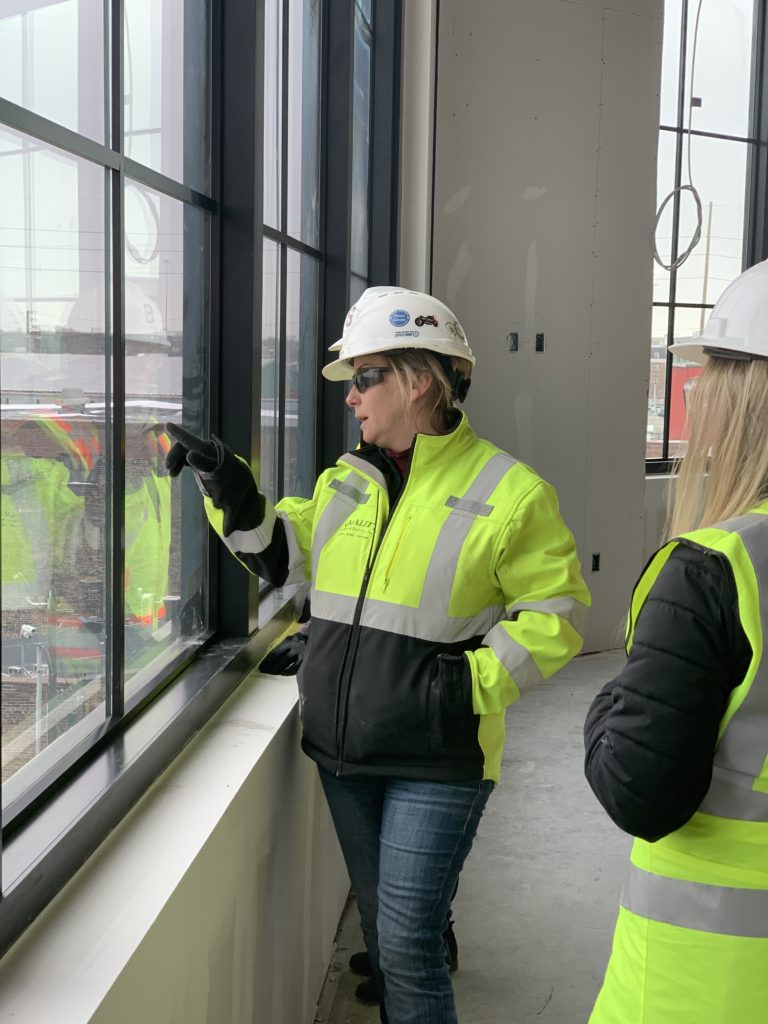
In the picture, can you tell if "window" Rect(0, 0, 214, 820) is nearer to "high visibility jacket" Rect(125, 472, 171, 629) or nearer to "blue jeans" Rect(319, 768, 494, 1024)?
"high visibility jacket" Rect(125, 472, 171, 629)

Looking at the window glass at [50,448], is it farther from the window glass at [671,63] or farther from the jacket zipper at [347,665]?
the window glass at [671,63]

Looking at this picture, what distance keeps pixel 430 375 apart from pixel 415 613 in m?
0.45

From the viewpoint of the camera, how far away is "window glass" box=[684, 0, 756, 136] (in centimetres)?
702

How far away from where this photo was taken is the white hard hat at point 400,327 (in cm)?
192

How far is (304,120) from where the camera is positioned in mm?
3168

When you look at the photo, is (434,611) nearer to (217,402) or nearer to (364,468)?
(364,468)

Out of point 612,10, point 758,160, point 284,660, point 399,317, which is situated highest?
point 612,10

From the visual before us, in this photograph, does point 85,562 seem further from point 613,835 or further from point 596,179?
point 596,179

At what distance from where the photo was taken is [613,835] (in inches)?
142

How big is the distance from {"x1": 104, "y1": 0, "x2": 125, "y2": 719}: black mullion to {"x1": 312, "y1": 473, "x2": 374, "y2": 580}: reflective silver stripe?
42cm

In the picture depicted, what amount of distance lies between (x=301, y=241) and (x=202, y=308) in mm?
1036

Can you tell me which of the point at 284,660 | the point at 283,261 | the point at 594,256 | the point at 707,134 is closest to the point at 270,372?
the point at 283,261

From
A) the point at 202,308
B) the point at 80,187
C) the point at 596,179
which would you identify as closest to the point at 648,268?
the point at 596,179

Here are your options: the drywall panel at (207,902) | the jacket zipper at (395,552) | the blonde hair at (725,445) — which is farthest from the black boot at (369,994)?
the blonde hair at (725,445)
